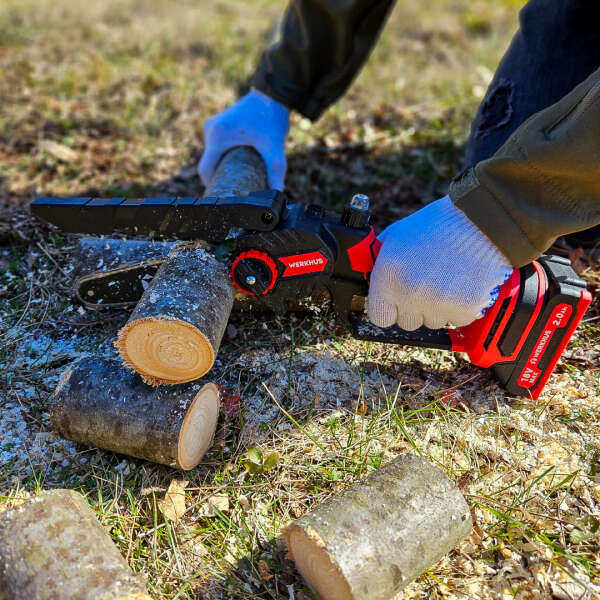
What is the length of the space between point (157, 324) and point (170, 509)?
66 cm

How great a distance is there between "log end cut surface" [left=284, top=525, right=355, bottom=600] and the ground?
90 millimetres

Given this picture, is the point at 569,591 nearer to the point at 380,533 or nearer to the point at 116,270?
the point at 380,533

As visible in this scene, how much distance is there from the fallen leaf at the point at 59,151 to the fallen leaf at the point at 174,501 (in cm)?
268

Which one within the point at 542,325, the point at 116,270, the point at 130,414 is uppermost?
the point at 542,325

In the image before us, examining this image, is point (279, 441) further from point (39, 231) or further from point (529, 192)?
point (39, 231)

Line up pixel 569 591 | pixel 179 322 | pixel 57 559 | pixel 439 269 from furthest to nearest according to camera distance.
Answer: pixel 439 269 → pixel 179 322 → pixel 569 591 → pixel 57 559

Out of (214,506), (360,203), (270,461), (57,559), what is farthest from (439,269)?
(57,559)

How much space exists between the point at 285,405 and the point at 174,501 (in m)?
0.61

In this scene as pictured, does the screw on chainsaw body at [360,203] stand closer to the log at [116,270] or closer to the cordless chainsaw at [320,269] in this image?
the cordless chainsaw at [320,269]

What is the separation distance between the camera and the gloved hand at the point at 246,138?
3459mm

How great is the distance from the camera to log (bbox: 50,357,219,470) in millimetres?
2045

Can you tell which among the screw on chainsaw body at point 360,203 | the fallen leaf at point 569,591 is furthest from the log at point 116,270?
the fallen leaf at point 569,591

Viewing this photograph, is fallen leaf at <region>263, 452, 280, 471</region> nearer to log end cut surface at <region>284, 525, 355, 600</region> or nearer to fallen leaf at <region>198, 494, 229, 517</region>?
fallen leaf at <region>198, 494, 229, 517</region>

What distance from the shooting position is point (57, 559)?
158cm
